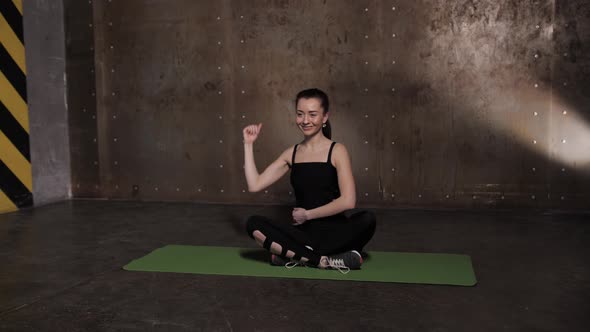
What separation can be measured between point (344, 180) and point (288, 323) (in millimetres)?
1001

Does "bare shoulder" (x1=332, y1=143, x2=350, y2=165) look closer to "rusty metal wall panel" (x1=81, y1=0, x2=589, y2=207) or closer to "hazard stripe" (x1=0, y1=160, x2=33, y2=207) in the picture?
"rusty metal wall panel" (x1=81, y1=0, x2=589, y2=207)

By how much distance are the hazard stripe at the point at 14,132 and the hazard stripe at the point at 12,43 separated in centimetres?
49

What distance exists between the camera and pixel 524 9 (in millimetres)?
4770

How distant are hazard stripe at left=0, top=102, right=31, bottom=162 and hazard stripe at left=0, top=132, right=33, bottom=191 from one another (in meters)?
0.04

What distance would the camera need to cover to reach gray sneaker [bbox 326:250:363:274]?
288 centimetres

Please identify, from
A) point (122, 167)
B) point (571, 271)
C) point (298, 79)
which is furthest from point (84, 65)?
point (571, 271)

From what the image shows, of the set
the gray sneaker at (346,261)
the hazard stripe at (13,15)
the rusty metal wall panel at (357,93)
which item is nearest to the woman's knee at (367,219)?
the gray sneaker at (346,261)

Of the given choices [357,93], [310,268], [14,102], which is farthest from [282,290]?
[14,102]

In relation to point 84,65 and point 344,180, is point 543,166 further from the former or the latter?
point 84,65

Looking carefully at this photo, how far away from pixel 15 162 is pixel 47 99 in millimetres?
826

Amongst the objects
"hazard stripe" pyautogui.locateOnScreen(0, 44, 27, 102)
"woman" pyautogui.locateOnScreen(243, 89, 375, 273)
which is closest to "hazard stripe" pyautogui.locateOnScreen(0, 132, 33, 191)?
"hazard stripe" pyautogui.locateOnScreen(0, 44, 27, 102)

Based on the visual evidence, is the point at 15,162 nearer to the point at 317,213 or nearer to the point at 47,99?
the point at 47,99

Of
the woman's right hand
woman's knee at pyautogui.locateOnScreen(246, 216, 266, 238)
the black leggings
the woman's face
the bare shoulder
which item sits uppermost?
the woman's face

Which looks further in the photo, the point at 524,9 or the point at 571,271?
the point at 524,9
